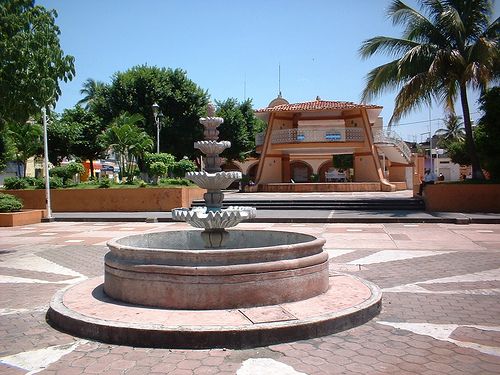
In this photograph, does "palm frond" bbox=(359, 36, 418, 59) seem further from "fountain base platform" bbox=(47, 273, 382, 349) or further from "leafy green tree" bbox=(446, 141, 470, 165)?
"leafy green tree" bbox=(446, 141, 470, 165)

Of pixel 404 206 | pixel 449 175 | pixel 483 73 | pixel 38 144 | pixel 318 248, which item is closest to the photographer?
pixel 318 248

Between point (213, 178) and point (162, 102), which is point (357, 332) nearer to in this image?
point (213, 178)

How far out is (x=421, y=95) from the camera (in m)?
19.9

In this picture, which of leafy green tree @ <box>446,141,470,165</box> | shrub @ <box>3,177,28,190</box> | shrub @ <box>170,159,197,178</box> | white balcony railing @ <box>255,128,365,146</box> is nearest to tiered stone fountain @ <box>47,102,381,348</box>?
shrub @ <box>170,159,197,178</box>

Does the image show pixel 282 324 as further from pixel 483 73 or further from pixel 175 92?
pixel 175 92

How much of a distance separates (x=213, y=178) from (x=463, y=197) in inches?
631

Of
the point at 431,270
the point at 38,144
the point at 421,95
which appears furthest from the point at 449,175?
the point at 431,270

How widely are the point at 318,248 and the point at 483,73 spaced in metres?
16.0

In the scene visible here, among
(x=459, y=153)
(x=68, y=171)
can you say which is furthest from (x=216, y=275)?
(x=459, y=153)

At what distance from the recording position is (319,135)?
32562 millimetres

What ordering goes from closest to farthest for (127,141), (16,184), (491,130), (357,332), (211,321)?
(211,321), (357,332), (491,130), (16,184), (127,141)

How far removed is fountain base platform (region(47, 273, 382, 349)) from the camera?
183 inches

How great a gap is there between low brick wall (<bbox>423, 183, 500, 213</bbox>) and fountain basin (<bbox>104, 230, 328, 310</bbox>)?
639 inches

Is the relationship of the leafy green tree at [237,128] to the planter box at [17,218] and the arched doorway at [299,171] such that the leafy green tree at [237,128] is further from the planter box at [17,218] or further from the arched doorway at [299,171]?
the planter box at [17,218]
